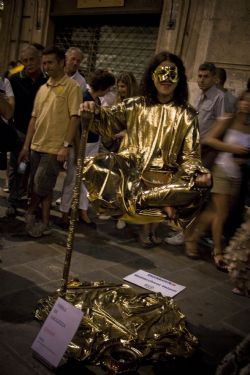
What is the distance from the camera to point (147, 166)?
2867 mm

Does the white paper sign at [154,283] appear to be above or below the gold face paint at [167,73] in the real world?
below

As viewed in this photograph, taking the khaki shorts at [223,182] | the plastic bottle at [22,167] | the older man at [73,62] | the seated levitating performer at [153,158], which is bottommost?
the plastic bottle at [22,167]

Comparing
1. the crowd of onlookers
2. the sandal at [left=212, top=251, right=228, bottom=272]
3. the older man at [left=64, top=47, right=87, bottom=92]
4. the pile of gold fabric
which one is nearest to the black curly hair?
the crowd of onlookers

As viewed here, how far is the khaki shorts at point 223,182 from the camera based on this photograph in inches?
168

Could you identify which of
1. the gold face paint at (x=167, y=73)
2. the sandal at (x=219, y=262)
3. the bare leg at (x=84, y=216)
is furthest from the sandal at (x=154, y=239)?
the gold face paint at (x=167, y=73)

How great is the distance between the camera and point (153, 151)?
2.88 meters

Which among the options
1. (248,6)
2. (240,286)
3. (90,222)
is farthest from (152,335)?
(248,6)

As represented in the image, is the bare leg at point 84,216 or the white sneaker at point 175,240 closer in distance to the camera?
the white sneaker at point 175,240

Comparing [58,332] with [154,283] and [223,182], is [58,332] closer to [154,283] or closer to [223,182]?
[154,283]

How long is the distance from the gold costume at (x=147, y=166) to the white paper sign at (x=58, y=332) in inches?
27.3

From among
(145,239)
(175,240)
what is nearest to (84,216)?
(145,239)

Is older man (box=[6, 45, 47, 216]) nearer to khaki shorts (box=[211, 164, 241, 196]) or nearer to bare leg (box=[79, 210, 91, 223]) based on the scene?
bare leg (box=[79, 210, 91, 223])

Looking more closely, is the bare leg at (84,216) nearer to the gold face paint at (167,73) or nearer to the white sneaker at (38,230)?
the white sneaker at (38,230)

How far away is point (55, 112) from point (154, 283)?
2.09 meters
